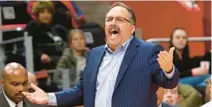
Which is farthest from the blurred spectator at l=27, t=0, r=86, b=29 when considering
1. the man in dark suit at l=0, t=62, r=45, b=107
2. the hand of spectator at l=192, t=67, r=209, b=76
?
the man in dark suit at l=0, t=62, r=45, b=107

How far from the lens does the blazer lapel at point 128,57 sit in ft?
8.98

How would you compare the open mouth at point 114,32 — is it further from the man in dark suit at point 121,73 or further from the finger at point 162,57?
the finger at point 162,57

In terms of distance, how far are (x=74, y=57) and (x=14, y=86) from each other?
2045mm

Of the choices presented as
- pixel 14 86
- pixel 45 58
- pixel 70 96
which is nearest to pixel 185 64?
pixel 45 58

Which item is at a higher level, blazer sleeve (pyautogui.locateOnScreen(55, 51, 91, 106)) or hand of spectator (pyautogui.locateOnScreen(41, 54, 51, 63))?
blazer sleeve (pyautogui.locateOnScreen(55, 51, 91, 106))

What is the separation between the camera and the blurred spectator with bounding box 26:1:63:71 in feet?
Result: 18.7

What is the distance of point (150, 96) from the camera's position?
273 cm

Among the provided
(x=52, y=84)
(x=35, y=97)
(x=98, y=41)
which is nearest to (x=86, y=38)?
(x=98, y=41)

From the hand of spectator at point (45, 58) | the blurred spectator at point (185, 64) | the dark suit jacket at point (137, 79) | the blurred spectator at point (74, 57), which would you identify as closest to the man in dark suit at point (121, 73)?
the dark suit jacket at point (137, 79)

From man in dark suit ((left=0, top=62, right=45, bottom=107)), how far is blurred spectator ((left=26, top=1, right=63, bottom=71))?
6.48 ft

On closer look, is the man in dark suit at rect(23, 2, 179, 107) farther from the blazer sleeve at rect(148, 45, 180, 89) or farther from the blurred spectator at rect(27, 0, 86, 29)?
the blurred spectator at rect(27, 0, 86, 29)

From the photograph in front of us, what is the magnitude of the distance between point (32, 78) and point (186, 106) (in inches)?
56.7

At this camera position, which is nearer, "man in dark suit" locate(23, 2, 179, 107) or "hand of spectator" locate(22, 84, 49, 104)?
"man in dark suit" locate(23, 2, 179, 107)

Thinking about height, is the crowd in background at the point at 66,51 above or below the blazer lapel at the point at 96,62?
below
